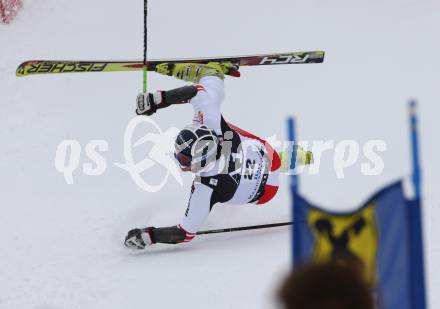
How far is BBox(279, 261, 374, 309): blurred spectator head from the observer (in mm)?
1531

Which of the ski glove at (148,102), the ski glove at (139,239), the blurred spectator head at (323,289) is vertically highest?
the ski glove at (148,102)

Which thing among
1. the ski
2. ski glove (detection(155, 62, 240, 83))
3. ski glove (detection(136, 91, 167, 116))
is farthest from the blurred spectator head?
the ski

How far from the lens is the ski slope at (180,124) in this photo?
4.89m

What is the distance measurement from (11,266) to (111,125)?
2504 mm

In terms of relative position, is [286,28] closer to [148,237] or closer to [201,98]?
[201,98]

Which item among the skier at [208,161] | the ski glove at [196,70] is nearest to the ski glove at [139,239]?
the skier at [208,161]

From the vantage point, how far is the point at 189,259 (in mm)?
5172

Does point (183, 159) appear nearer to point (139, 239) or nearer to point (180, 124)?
point (139, 239)

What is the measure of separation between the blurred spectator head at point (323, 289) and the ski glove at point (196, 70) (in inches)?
161

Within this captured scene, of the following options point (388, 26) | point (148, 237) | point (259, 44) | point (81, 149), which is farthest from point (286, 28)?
point (148, 237)

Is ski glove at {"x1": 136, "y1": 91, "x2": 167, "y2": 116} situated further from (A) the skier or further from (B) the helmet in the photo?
(B) the helmet

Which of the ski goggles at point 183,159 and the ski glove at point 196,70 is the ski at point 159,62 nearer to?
the ski glove at point 196,70

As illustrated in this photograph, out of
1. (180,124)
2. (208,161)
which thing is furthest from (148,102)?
(180,124)

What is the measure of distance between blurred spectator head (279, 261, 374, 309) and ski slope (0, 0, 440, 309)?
9.02 feet
